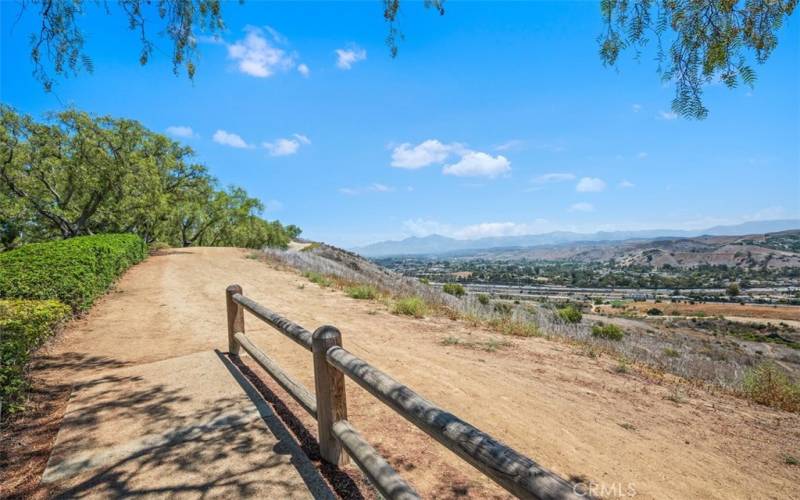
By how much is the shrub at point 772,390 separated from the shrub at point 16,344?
10.6 meters

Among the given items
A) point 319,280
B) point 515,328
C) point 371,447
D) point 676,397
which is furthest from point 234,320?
point 319,280

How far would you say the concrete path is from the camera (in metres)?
3.09

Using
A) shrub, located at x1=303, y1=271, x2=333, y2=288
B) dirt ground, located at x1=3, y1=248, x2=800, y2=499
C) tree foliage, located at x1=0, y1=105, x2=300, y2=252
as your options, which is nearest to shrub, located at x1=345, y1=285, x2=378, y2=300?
shrub, located at x1=303, y1=271, x2=333, y2=288

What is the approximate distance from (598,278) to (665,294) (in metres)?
31.5

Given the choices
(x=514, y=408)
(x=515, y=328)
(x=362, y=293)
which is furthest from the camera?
(x=362, y=293)

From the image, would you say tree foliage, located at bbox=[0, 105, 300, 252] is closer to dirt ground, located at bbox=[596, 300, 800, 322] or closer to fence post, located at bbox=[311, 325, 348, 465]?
fence post, located at bbox=[311, 325, 348, 465]

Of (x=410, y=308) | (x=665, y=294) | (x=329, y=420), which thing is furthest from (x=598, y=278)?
(x=329, y=420)

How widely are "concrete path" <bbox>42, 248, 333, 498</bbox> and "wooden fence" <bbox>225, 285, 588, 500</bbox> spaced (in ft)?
1.31

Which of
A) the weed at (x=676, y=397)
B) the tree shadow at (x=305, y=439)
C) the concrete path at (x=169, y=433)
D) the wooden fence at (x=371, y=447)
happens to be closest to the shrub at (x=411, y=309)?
the concrete path at (x=169, y=433)

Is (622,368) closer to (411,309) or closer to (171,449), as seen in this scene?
(411,309)

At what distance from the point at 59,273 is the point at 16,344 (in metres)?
5.13

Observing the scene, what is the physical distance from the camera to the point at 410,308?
11.0 m

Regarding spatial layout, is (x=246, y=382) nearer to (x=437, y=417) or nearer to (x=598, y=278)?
(x=437, y=417)

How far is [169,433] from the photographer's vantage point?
389 centimetres
